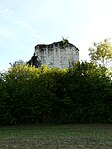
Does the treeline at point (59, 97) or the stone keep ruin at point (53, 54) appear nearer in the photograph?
the treeline at point (59, 97)

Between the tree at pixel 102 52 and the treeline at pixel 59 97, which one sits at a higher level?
the tree at pixel 102 52

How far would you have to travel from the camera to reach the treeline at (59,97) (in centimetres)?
2941

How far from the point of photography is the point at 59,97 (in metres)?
31.4

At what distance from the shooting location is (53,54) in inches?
1924

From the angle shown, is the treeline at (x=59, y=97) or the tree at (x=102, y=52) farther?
the tree at (x=102, y=52)

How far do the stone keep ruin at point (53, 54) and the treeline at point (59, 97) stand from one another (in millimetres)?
15800

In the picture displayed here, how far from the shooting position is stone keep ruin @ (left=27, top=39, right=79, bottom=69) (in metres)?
48.4

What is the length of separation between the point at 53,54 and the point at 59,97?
18.1 metres

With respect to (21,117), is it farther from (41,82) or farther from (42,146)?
(42,146)

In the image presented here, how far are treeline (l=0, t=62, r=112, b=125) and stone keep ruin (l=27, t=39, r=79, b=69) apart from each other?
15.8 metres

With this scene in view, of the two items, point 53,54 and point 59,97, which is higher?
point 53,54

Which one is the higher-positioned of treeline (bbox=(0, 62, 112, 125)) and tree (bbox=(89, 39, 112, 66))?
tree (bbox=(89, 39, 112, 66))

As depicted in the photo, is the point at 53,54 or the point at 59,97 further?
the point at 53,54

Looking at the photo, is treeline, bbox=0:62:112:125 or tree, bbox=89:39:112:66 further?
tree, bbox=89:39:112:66
